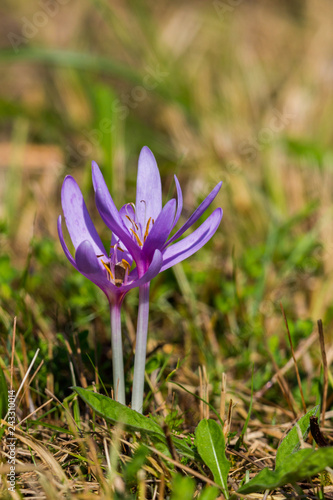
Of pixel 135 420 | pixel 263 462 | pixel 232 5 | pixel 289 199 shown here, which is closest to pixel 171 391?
pixel 263 462

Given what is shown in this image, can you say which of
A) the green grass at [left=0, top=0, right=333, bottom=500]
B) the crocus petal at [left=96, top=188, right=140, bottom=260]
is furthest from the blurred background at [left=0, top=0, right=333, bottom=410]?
the crocus petal at [left=96, top=188, right=140, bottom=260]

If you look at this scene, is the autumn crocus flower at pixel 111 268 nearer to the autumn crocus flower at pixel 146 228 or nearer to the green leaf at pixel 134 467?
the autumn crocus flower at pixel 146 228

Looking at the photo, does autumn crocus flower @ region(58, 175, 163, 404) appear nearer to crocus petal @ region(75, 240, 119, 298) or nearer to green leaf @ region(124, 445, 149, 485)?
crocus petal @ region(75, 240, 119, 298)

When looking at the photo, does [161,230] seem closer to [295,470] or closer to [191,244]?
[191,244]

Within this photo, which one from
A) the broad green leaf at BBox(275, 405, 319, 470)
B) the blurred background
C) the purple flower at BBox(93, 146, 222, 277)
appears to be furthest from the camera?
the blurred background

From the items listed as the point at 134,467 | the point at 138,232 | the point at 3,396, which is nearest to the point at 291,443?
the point at 134,467

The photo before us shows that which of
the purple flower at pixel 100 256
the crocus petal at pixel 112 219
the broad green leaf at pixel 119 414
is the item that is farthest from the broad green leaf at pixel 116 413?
the crocus petal at pixel 112 219
